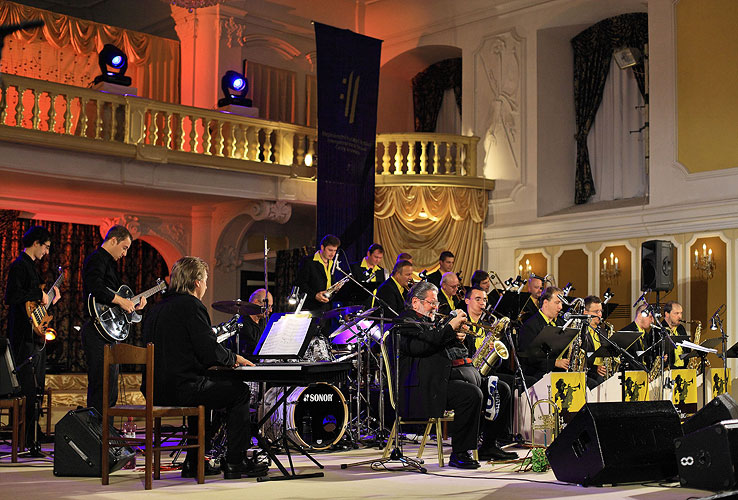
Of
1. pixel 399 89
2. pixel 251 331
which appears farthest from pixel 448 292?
pixel 399 89

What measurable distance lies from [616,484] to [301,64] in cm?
1104

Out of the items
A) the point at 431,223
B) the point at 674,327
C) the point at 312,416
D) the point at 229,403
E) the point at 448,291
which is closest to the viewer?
the point at 229,403

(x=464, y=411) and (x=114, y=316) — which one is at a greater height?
(x=114, y=316)

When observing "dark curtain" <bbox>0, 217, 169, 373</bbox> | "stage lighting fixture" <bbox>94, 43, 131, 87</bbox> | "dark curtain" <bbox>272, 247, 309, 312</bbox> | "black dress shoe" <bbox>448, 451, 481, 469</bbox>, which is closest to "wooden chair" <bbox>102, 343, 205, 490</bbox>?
"black dress shoe" <bbox>448, 451, 481, 469</bbox>

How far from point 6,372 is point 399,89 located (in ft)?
35.8

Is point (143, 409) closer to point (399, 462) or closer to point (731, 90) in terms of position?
point (399, 462)

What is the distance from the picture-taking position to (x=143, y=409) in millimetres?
5430

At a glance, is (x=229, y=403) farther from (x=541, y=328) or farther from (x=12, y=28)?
(x=12, y=28)

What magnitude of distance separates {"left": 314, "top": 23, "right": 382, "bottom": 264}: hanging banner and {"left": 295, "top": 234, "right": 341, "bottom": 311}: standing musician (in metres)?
2.49

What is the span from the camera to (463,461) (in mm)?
6578

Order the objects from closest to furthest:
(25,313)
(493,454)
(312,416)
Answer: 1. (493,454)
2. (25,313)
3. (312,416)

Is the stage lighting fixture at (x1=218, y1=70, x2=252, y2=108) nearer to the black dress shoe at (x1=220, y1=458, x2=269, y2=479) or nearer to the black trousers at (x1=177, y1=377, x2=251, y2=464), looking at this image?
the black trousers at (x1=177, y1=377, x2=251, y2=464)

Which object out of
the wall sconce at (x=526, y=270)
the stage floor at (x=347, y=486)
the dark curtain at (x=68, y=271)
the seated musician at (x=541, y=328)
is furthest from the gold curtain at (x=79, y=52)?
the stage floor at (x=347, y=486)

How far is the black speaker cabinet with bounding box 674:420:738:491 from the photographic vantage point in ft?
15.8
